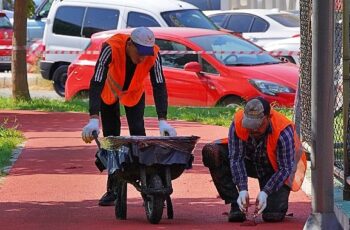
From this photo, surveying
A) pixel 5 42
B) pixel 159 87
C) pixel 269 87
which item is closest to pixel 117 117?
pixel 159 87

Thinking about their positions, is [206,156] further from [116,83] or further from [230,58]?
[230,58]

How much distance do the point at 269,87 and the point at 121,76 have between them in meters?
9.09

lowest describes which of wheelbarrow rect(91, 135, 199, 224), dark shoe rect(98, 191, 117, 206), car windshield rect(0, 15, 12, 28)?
car windshield rect(0, 15, 12, 28)

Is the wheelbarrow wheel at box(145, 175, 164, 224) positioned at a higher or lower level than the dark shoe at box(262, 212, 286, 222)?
higher

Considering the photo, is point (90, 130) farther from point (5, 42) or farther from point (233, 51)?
point (5, 42)

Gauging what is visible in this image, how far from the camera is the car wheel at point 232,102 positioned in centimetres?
1919

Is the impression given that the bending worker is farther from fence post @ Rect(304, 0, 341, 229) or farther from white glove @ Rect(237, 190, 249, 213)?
fence post @ Rect(304, 0, 341, 229)

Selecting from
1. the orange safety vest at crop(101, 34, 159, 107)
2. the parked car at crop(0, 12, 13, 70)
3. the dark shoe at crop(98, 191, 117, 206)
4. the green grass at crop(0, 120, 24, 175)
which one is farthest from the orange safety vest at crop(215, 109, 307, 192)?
the parked car at crop(0, 12, 13, 70)

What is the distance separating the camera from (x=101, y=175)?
12617 millimetres

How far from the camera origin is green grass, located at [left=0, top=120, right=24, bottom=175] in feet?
45.8

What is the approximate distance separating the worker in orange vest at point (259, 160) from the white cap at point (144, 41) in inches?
36.3

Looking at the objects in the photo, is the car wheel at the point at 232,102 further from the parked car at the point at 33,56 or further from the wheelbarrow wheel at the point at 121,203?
the wheelbarrow wheel at the point at 121,203

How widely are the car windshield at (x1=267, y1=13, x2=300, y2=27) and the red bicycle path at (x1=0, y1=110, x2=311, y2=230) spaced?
39.6ft

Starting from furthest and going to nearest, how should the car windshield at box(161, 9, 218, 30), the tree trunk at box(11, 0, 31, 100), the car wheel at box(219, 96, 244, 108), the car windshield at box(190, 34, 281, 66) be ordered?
the car windshield at box(161, 9, 218, 30)
the tree trunk at box(11, 0, 31, 100)
the car windshield at box(190, 34, 281, 66)
the car wheel at box(219, 96, 244, 108)
